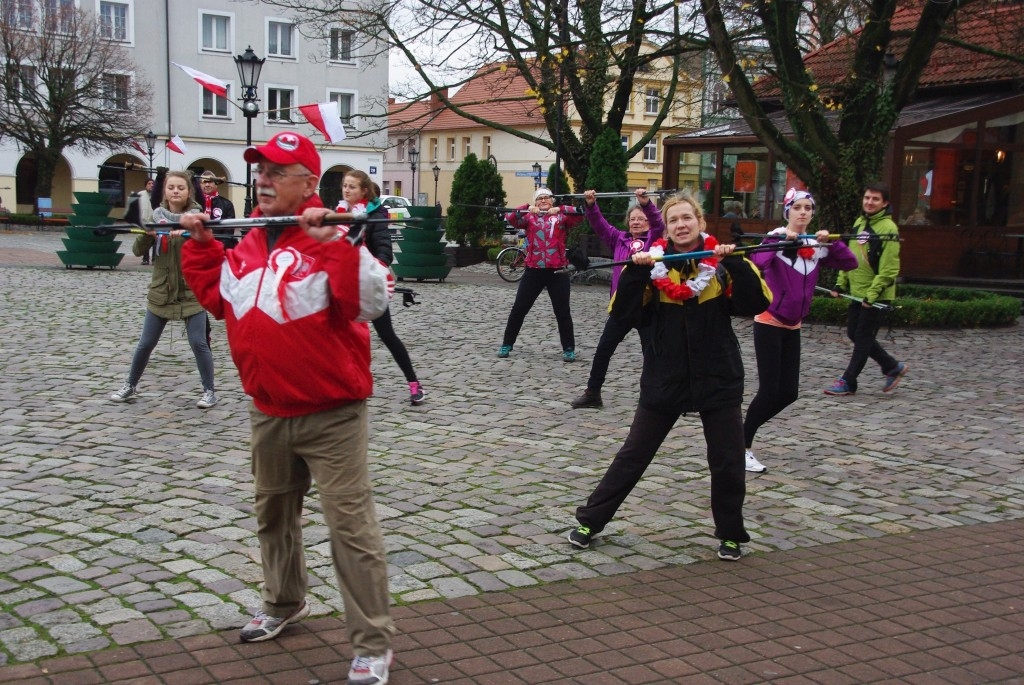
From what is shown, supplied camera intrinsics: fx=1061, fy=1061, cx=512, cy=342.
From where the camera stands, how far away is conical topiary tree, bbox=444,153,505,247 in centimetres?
2991

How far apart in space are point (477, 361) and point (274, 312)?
790cm

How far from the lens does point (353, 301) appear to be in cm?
355

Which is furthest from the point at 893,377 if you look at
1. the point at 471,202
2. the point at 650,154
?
the point at 650,154

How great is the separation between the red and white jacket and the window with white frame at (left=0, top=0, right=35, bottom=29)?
157ft

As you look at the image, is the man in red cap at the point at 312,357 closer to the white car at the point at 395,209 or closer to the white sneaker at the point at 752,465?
the white car at the point at 395,209

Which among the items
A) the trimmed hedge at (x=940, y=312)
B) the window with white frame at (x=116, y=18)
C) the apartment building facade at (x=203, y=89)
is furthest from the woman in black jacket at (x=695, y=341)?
the window with white frame at (x=116, y=18)

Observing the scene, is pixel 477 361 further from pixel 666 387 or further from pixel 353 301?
pixel 353 301

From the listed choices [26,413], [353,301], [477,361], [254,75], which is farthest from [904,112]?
[353,301]

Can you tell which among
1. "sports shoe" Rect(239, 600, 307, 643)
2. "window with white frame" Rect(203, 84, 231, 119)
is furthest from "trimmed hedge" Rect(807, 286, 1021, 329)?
"window with white frame" Rect(203, 84, 231, 119)

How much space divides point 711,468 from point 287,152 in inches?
106

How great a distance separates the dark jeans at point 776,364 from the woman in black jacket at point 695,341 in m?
1.65

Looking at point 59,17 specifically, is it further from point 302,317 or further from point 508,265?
point 302,317

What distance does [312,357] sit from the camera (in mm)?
3639

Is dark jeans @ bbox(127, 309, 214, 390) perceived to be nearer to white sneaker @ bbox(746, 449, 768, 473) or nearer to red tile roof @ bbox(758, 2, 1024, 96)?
white sneaker @ bbox(746, 449, 768, 473)
